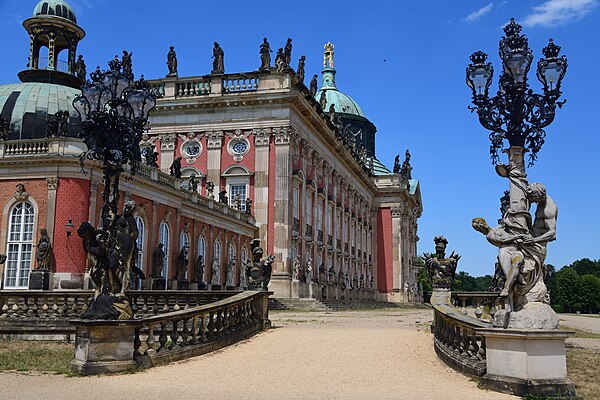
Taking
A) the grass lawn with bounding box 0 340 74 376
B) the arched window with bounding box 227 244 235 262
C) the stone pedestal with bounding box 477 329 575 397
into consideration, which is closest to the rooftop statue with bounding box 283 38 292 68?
the arched window with bounding box 227 244 235 262

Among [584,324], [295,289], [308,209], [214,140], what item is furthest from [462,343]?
[308,209]

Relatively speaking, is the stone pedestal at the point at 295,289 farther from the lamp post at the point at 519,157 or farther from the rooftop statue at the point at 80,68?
the lamp post at the point at 519,157

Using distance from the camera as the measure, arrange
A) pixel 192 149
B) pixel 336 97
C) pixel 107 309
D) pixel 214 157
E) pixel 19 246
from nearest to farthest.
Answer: pixel 107 309 < pixel 19 246 < pixel 214 157 < pixel 192 149 < pixel 336 97

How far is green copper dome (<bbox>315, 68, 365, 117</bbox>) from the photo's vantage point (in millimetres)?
81688

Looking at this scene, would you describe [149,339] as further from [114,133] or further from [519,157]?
[519,157]

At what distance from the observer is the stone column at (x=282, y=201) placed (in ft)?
135

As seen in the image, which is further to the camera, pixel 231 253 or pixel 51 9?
pixel 231 253

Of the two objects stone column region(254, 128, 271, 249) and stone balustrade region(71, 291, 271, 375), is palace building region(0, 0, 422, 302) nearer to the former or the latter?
stone column region(254, 128, 271, 249)

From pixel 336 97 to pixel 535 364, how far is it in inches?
2912

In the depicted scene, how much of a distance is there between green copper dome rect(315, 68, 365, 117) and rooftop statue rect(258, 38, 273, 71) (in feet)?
128

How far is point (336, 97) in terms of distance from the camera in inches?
3236

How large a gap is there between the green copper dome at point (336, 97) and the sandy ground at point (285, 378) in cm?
6748

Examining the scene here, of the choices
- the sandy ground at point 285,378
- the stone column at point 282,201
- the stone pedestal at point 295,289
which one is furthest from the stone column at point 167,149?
the sandy ground at point 285,378

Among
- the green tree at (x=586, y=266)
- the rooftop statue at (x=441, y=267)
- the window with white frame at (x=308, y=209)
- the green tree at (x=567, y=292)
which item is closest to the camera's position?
the rooftop statue at (x=441, y=267)
